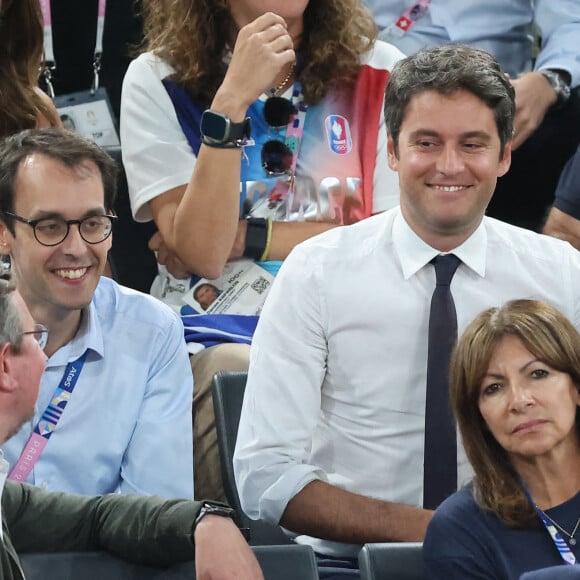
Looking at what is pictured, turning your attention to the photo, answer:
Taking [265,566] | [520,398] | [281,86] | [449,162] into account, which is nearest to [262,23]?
[281,86]

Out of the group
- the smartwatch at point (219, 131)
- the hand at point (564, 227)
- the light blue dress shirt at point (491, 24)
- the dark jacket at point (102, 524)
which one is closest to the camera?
the dark jacket at point (102, 524)

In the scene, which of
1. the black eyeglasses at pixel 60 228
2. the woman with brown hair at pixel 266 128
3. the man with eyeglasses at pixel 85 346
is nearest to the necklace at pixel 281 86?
the woman with brown hair at pixel 266 128

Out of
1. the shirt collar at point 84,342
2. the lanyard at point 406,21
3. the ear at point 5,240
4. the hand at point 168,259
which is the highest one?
the lanyard at point 406,21

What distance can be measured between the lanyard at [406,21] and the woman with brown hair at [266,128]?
471mm

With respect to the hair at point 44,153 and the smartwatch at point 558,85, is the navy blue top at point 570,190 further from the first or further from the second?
the hair at point 44,153

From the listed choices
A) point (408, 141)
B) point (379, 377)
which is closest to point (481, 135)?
point (408, 141)

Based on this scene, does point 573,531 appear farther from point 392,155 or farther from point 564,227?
point 564,227

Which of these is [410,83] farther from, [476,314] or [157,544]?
[157,544]

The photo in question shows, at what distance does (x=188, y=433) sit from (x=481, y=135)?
0.89 meters

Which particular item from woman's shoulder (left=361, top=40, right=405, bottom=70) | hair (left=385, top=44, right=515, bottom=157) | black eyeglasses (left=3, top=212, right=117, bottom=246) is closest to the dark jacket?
black eyeglasses (left=3, top=212, right=117, bottom=246)

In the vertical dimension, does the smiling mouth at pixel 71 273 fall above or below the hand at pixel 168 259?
above

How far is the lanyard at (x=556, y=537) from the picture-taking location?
2.25 metres

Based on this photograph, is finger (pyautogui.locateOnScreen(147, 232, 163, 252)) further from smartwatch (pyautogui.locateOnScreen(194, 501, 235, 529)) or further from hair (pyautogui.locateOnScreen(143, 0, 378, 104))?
smartwatch (pyautogui.locateOnScreen(194, 501, 235, 529))

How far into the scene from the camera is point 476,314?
275 centimetres
